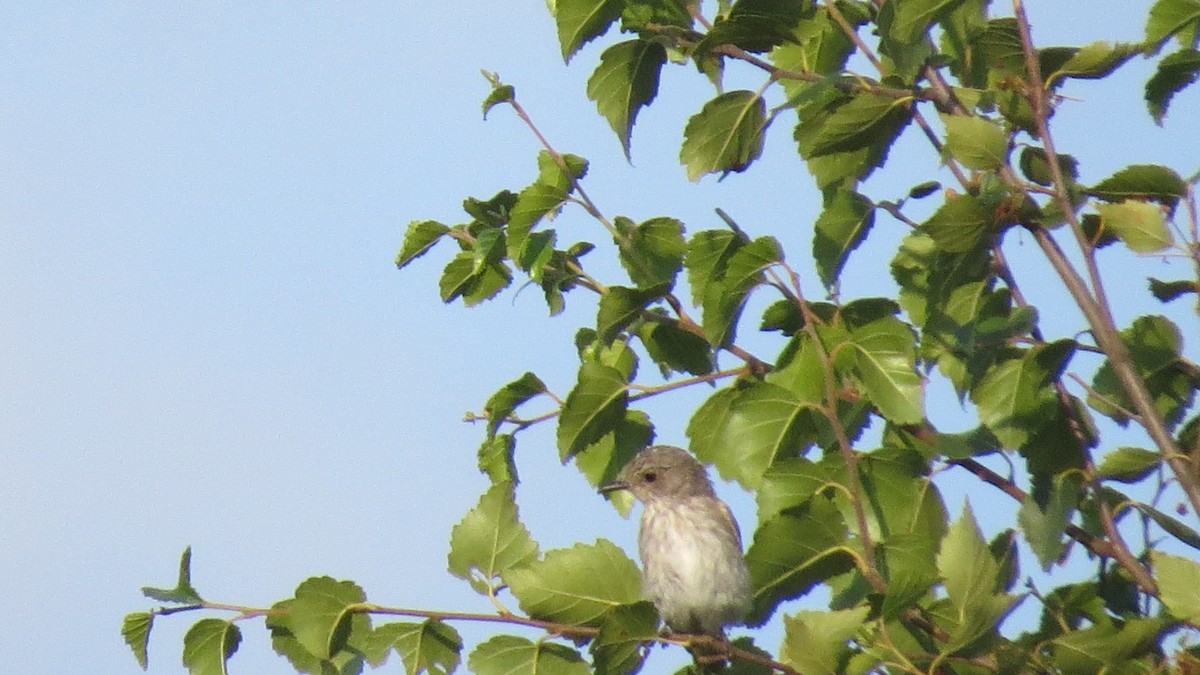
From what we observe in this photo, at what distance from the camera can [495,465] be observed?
5.51 m

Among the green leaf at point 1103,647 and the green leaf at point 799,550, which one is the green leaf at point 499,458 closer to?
the green leaf at point 799,550

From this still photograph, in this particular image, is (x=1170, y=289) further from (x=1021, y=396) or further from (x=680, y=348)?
(x=680, y=348)

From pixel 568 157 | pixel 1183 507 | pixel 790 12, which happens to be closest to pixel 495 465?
pixel 568 157

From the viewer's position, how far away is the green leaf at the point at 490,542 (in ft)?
15.2

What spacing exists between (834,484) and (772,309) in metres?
0.69

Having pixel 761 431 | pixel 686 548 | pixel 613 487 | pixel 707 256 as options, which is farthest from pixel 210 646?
pixel 686 548

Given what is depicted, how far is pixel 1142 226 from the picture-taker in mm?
4488

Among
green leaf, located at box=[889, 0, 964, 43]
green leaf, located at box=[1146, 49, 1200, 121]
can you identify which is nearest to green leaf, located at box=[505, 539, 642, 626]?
green leaf, located at box=[889, 0, 964, 43]

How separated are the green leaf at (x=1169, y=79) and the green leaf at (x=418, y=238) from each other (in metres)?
2.50

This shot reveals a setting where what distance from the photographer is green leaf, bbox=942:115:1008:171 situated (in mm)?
4414

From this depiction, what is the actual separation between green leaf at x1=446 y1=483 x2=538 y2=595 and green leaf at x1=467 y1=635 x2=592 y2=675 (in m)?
0.29

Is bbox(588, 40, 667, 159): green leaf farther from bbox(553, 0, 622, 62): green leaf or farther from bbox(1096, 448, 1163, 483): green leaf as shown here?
bbox(1096, 448, 1163, 483): green leaf

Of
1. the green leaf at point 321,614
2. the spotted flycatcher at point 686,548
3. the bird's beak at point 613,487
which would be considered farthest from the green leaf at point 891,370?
the spotted flycatcher at point 686,548

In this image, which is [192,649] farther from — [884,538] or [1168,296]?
[1168,296]
